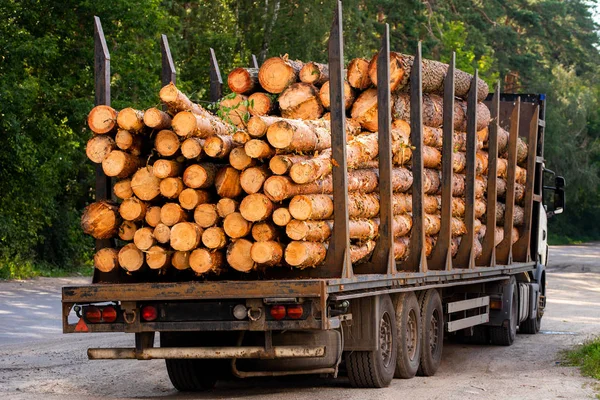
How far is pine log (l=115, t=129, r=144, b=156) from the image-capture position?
1031 centimetres

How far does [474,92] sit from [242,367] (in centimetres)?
495

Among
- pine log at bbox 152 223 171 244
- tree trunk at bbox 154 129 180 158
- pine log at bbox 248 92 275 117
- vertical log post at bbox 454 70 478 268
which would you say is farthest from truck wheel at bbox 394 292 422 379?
tree trunk at bbox 154 129 180 158

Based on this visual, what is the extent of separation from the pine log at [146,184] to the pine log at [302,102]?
2573 millimetres

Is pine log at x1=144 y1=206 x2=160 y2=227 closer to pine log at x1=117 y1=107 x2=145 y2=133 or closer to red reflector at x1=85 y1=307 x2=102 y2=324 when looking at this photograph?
pine log at x1=117 y1=107 x2=145 y2=133

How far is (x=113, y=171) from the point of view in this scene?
A: 33.9 feet

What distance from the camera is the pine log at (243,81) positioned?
12.9m

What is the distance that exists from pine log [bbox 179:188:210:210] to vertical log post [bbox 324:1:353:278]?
1.15 meters

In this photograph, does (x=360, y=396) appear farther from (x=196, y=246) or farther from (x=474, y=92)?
(x=474, y=92)

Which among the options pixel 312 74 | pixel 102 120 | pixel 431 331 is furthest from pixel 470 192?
pixel 102 120

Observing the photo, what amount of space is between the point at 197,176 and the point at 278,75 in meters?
2.98

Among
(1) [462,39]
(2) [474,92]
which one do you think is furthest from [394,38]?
(2) [474,92]

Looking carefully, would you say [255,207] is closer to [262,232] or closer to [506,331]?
[262,232]

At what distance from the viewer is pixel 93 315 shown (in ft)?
34.4

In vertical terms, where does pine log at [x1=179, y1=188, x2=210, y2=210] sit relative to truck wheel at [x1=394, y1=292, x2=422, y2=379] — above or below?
above
